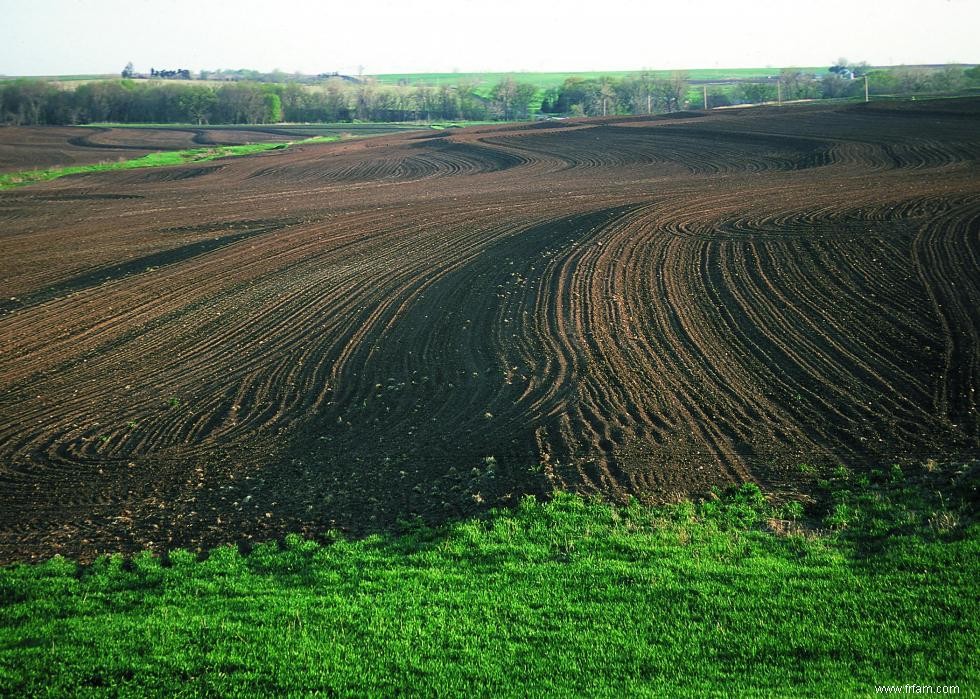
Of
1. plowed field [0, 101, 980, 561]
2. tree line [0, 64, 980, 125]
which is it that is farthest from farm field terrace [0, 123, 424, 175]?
plowed field [0, 101, 980, 561]

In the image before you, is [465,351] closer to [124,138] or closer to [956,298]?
[956,298]

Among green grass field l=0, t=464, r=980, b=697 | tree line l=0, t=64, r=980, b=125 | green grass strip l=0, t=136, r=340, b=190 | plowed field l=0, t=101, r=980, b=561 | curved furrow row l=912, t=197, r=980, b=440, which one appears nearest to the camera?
green grass field l=0, t=464, r=980, b=697

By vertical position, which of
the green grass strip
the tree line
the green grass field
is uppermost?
the tree line

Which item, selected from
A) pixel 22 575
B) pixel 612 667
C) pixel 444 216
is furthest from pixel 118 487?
pixel 444 216

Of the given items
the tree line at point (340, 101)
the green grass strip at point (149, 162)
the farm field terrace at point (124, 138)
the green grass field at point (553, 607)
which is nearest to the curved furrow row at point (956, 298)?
the green grass field at point (553, 607)

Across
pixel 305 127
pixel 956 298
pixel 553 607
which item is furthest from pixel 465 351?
pixel 305 127

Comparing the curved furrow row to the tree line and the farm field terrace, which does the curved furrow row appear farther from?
the tree line
